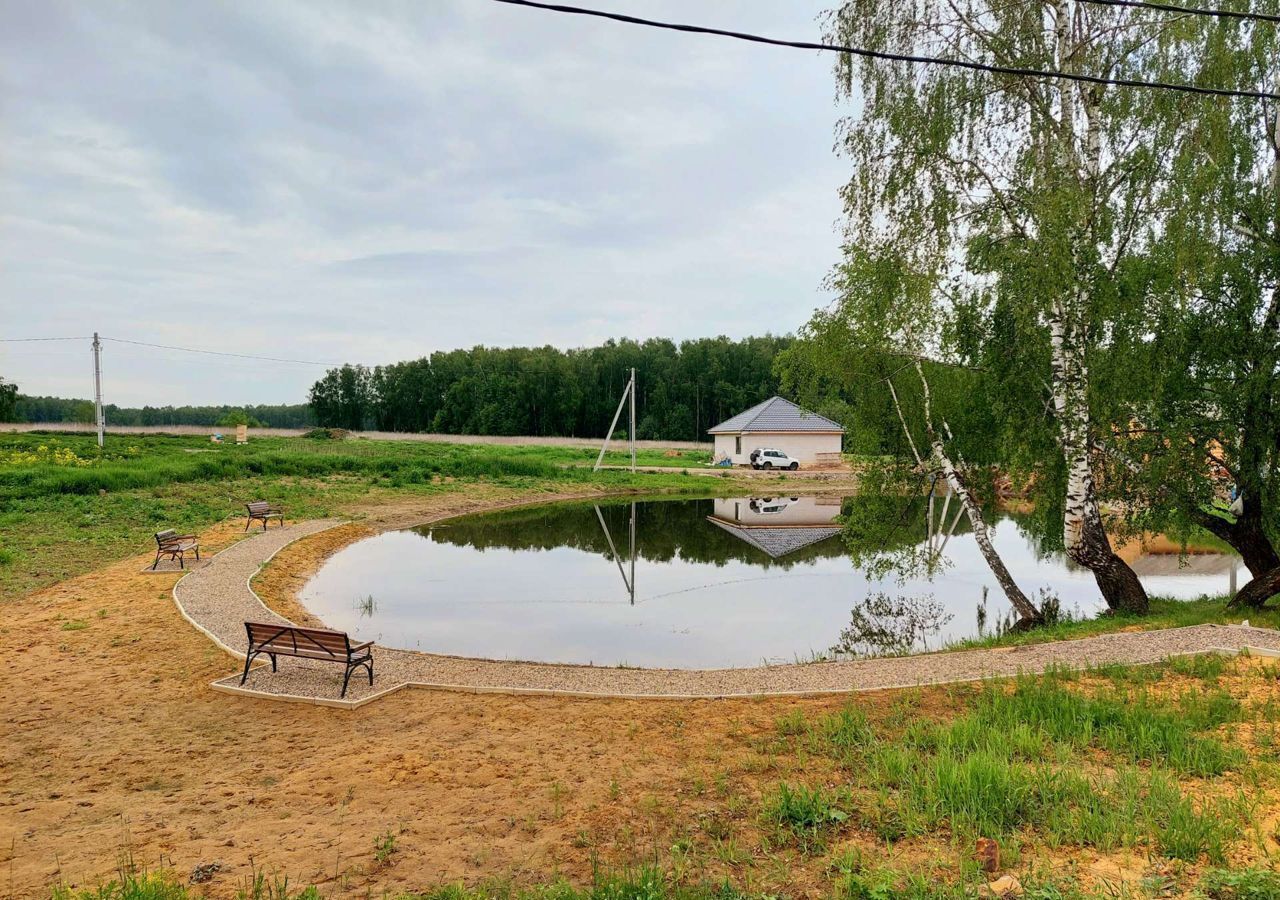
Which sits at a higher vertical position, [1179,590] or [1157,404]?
[1157,404]

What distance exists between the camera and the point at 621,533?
86.3ft

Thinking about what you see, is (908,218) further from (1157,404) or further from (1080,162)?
(1157,404)

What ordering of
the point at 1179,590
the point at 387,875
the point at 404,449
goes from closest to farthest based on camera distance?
the point at 387,875 → the point at 1179,590 → the point at 404,449

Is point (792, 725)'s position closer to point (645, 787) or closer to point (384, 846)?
point (645, 787)

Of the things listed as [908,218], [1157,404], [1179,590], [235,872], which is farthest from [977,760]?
[1179,590]

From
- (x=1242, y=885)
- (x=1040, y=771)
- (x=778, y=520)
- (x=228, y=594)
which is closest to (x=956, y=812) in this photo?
(x=1040, y=771)

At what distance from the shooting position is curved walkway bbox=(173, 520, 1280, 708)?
868 centimetres

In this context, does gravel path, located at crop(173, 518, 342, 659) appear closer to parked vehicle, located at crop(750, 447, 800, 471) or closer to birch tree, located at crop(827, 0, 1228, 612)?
birch tree, located at crop(827, 0, 1228, 612)

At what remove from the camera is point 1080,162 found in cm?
1190

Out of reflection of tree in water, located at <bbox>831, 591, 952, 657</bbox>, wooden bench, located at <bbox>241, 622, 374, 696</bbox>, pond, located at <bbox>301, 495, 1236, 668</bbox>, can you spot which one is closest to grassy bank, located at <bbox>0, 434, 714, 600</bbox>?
pond, located at <bbox>301, 495, 1236, 668</bbox>

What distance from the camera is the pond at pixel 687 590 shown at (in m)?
12.5

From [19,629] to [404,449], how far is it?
153 feet

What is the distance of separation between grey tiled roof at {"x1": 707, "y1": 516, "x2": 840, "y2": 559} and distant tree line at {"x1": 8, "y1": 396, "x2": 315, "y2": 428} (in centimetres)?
5472

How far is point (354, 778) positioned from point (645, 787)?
249 cm
